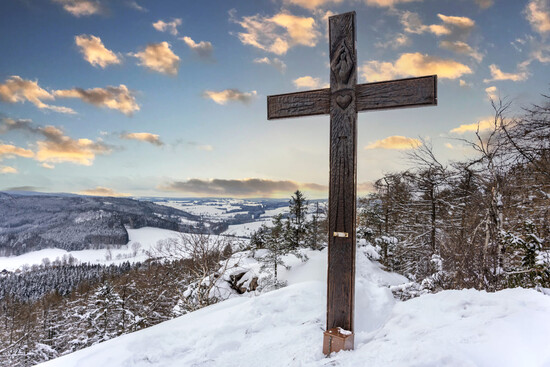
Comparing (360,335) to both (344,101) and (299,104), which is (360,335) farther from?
(299,104)

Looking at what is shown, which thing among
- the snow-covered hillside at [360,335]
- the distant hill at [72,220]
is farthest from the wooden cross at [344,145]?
the distant hill at [72,220]

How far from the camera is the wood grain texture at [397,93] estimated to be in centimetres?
294

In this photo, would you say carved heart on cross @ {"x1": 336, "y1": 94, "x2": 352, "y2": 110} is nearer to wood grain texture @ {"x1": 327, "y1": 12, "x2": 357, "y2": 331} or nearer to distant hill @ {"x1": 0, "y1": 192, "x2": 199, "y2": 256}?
wood grain texture @ {"x1": 327, "y1": 12, "x2": 357, "y2": 331}

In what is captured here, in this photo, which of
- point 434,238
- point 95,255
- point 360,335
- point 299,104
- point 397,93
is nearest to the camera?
point 397,93

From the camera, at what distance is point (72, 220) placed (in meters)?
143

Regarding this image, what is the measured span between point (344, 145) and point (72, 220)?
575ft

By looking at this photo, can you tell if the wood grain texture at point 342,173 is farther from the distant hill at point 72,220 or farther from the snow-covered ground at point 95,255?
the distant hill at point 72,220

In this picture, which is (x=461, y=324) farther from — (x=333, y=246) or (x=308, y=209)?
(x=308, y=209)

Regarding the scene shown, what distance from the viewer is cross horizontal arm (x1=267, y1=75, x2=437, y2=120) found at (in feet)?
9.68

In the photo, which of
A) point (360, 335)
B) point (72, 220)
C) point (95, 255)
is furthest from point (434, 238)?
point (72, 220)

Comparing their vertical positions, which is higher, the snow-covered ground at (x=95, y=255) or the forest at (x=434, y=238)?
the forest at (x=434, y=238)

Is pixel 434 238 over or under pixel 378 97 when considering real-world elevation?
under

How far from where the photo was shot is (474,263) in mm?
5641

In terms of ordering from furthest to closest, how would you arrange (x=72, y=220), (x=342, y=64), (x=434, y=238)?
(x=72, y=220)
(x=434, y=238)
(x=342, y=64)
